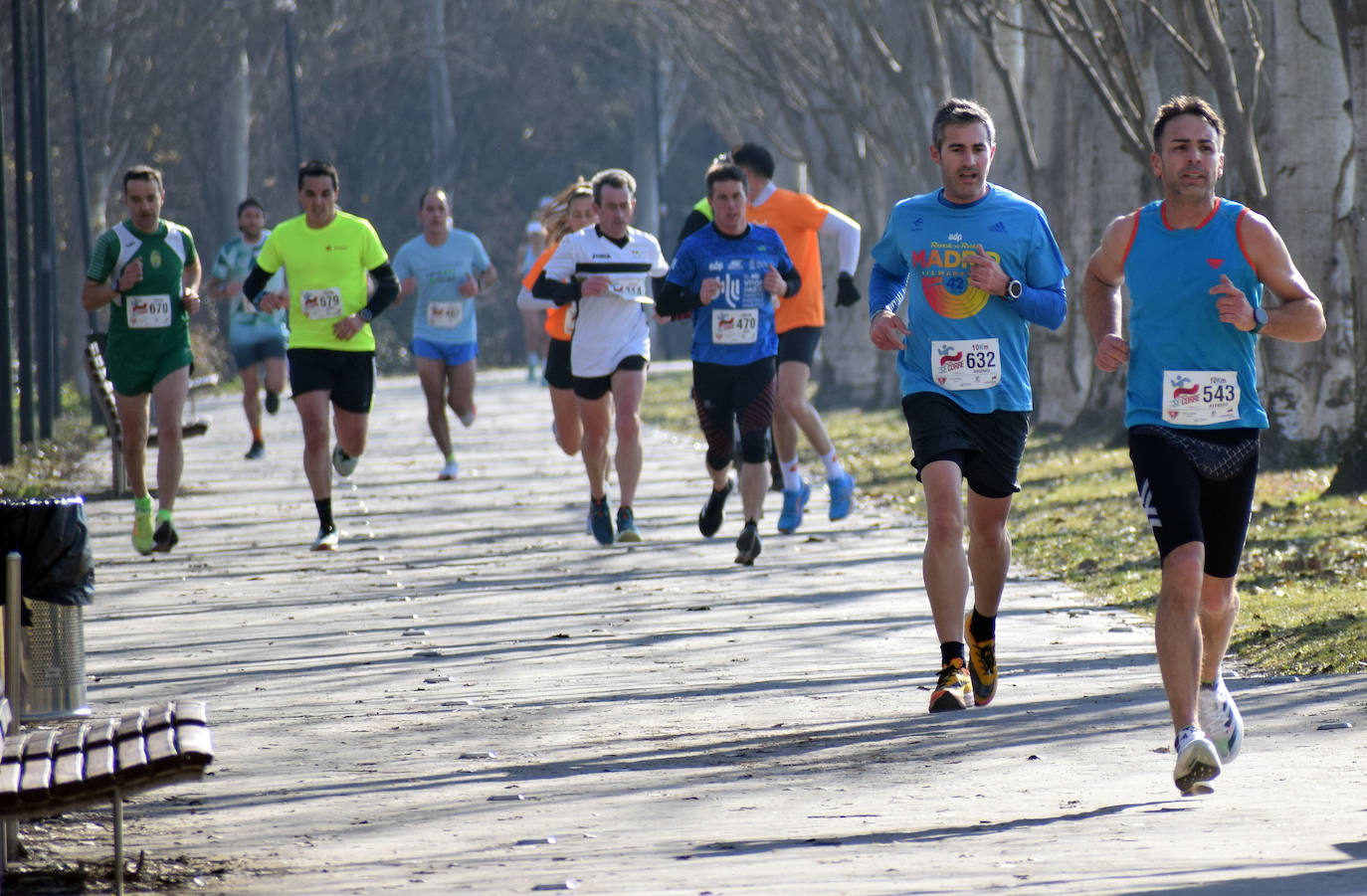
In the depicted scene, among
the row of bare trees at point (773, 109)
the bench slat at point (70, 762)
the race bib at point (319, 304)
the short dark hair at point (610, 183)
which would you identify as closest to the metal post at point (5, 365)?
the race bib at point (319, 304)

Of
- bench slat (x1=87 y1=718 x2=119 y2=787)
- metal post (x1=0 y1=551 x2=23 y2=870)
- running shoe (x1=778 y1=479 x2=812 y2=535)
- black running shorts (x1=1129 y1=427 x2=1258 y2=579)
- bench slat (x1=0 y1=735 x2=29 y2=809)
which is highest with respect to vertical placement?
black running shorts (x1=1129 y1=427 x2=1258 y2=579)

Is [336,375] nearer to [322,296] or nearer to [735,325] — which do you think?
[322,296]

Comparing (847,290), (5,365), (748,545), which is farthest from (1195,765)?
(5,365)

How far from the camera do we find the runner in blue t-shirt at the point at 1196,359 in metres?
6.11

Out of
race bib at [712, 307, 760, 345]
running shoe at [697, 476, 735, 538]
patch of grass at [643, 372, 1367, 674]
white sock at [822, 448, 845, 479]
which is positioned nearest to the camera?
patch of grass at [643, 372, 1367, 674]

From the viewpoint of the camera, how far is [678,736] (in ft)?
22.7

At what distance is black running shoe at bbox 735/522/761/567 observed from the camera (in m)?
11.6

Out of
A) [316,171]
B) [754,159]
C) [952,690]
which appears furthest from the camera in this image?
[754,159]

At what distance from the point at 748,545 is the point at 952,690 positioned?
14.8 ft

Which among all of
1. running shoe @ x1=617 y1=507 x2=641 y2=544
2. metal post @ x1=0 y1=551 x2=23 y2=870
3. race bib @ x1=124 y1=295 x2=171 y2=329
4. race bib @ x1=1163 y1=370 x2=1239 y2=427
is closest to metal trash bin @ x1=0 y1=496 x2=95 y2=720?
metal post @ x1=0 y1=551 x2=23 y2=870

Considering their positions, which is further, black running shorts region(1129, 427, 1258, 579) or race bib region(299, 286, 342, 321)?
race bib region(299, 286, 342, 321)

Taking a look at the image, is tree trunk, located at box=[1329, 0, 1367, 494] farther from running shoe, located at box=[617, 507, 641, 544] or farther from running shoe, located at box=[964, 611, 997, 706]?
running shoe, located at box=[964, 611, 997, 706]

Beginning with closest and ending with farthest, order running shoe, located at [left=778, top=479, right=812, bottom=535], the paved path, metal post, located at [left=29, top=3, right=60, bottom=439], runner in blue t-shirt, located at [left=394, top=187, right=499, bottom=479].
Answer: the paved path, running shoe, located at [left=778, top=479, right=812, bottom=535], runner in blue t-shirt, located at [left=394, top=187, right=499, bottom=479], metal post, located at [left=29, top=3, right=60, bottom=439]

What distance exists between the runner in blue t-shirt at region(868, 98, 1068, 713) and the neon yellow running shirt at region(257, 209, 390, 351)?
5.81 m
